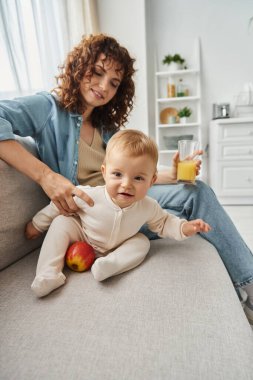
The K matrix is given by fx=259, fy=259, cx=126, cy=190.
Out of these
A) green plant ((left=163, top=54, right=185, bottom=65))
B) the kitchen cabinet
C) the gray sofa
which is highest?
green plant ((left=163, top=54, right=185, bottom=65))

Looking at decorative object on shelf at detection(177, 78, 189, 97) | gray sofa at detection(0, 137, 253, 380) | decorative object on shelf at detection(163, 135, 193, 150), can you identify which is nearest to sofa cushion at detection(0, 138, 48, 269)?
gray sofa at detection(0, 137, 253, 380)

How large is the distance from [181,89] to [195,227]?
9.46ft

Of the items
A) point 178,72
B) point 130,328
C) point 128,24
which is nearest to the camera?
point 130,328

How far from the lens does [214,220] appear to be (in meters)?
0.98

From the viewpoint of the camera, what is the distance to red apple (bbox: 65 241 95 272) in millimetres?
759

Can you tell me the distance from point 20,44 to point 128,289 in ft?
4.97

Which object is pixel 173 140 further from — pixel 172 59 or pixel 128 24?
pixel 128 24

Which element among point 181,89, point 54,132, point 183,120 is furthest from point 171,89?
point 54,132

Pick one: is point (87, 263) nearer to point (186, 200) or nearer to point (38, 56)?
point (186, 200)

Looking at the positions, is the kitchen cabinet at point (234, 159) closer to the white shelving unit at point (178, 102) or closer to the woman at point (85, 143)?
the white shelving unit at point (178, 102)

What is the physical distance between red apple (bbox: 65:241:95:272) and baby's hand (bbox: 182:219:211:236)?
31cm

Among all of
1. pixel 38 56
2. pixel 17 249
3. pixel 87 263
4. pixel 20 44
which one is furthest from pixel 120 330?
pixel 38 56

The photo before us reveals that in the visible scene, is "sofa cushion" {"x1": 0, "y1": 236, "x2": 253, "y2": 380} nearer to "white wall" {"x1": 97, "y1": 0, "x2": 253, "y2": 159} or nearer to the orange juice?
the orange juice

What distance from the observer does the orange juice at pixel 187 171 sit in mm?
1043
